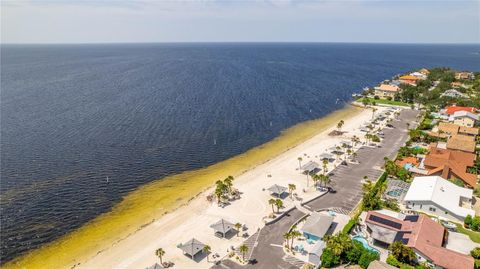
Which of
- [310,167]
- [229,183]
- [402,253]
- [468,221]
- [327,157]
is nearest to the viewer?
[402,253]

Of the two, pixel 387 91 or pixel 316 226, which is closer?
pixel 316 226

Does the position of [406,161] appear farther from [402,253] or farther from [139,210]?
[139,210]

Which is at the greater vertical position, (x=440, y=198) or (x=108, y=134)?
(x=108, y=134)

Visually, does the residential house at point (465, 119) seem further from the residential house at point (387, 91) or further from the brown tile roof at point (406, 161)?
the residential house at point (387, 91)

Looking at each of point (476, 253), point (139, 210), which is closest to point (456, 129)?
point (476, 253)

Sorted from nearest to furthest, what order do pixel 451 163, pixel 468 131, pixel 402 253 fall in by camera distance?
pixel 402 253, pixel 451 163, pixel 468 131

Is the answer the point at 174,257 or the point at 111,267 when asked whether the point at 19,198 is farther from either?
the point at 174,257

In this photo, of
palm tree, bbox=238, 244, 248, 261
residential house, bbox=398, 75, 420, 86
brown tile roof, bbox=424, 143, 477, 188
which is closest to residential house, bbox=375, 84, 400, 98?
residential house, bbox=398, 75, 420, 86
